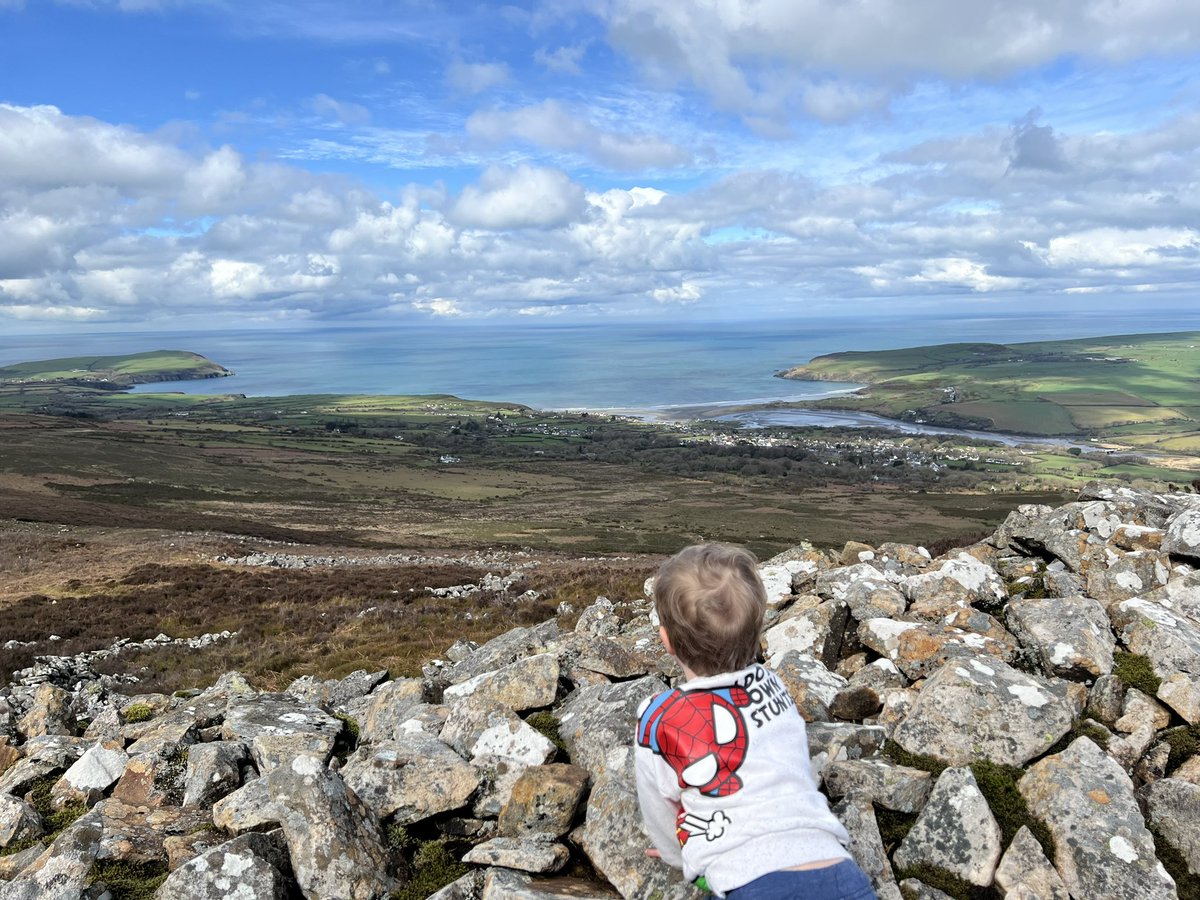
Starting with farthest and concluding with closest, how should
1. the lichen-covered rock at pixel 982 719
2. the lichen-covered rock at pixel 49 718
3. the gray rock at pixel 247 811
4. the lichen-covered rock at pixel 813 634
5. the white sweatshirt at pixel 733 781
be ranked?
1. the lichen-covered rock at pixel 49 718
2. the lichen-covered rock at pixel 813 634
3. the lichen-covered rock at pixel 982 719
4. the gray rock at pixel 247 811
5. the white sweatshirt at pixel 733 781

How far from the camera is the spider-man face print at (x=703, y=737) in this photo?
12.7 feet

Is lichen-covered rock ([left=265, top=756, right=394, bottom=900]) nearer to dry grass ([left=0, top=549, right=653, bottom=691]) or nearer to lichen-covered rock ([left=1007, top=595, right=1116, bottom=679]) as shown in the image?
lichen-covered rock ([left=1007, top=595, right=1116, bottom=679])

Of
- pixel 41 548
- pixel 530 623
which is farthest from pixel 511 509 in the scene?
pixel 530 623

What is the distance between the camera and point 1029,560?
11.9m

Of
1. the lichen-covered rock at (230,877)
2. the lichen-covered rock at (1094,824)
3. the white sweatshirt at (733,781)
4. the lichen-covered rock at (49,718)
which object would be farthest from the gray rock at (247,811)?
the lichen-covered rock at (49,718)

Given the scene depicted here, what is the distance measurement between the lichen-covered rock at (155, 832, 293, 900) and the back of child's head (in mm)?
3373

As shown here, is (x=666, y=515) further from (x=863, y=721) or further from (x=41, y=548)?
(x=863, y=721)

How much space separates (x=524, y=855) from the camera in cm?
491

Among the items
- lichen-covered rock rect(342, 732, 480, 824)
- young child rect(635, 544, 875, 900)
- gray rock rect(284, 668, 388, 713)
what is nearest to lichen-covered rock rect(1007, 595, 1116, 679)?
young child rect(635, 544, 875, 900)

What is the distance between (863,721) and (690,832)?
3486mm

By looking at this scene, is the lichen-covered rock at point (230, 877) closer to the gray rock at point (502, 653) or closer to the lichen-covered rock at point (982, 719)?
the gray rock at point (502, 653)

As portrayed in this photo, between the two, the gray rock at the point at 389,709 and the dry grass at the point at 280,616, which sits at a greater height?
the gray rock at the point at 389,709

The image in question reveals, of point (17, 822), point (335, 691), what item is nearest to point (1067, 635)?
point (17, 822)

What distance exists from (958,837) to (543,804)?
2.91 metres
